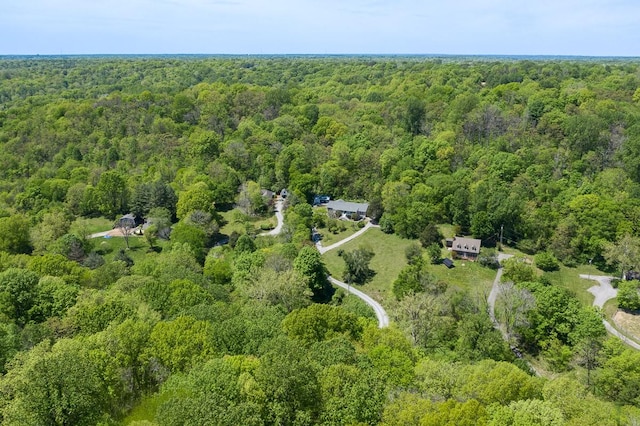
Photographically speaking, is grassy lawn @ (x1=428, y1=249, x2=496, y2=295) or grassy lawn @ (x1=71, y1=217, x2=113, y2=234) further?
grassy lawn @ (x1=71, y1=217, x2=113, y2=234)

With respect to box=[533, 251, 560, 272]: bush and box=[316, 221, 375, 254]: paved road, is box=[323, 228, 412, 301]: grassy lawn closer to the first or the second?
box=[316, 221, 375, 254]: paved road

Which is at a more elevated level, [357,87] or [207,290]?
[357,87]

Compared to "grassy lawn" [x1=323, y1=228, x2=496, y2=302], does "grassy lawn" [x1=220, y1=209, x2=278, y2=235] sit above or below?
above

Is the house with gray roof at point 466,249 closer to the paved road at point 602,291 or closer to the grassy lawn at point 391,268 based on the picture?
the grassy lawn at point 391,268

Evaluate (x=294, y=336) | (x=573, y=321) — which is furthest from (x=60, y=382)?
(x=573, y=321)

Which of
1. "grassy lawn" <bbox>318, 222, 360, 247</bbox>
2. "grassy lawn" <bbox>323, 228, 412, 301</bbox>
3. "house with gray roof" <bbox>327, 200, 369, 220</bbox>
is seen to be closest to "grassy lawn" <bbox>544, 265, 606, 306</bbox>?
"grassy lawn" <bbox>323, 228, 412, 301</bbox>

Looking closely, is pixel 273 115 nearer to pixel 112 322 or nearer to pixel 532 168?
pixel 532 168
